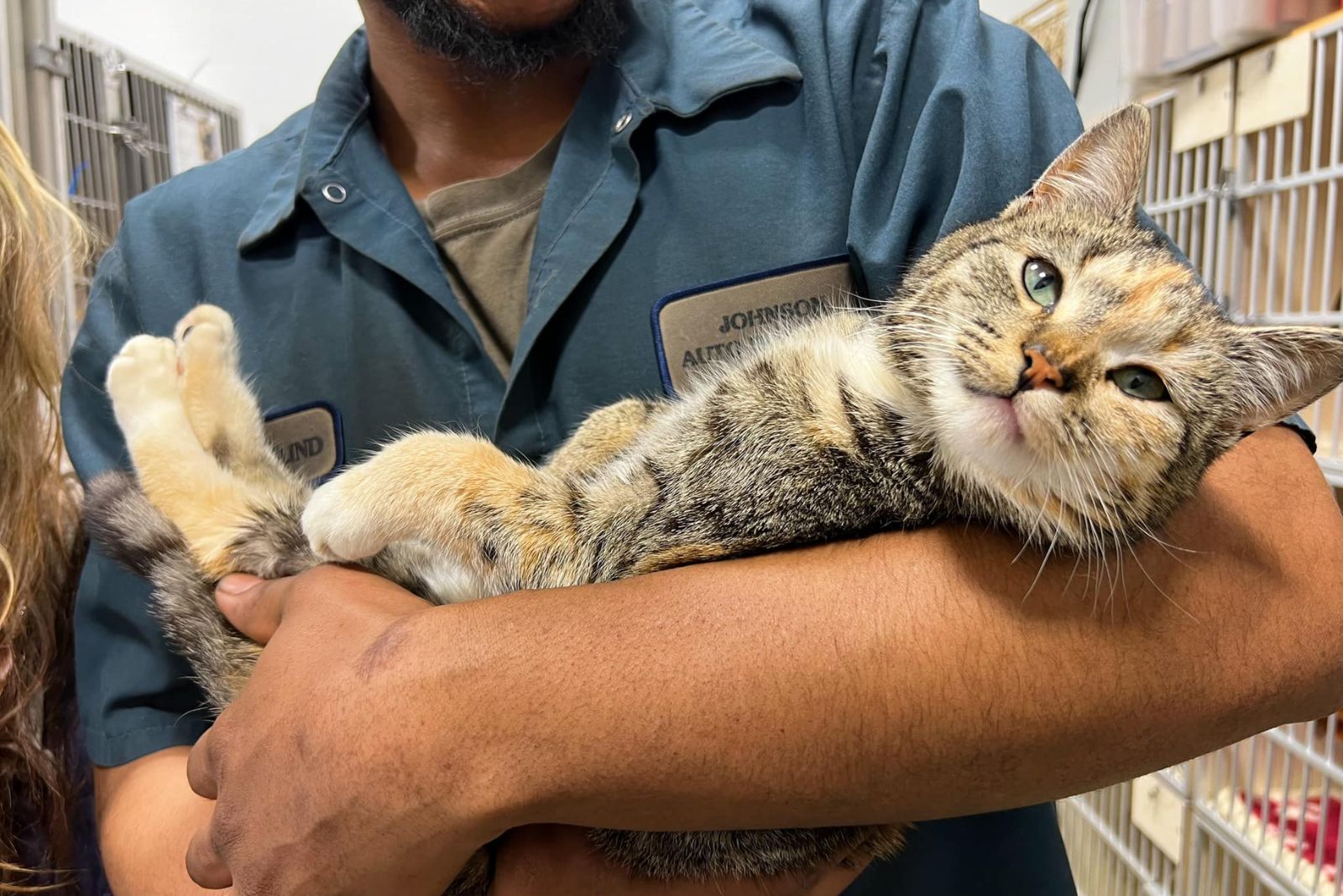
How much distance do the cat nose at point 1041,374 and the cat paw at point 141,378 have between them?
3.74ft

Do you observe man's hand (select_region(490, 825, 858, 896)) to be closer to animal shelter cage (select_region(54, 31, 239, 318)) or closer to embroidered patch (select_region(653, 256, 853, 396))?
embroidered patch (select_region(653, 256, 853, 396))

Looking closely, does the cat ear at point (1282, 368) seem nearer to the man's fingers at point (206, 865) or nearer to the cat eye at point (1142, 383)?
the cat eye at point (1142, 383)

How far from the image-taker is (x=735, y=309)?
1.15 m

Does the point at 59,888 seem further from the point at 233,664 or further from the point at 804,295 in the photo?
the point at 804,295

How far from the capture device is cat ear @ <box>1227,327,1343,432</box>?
77 centimetres

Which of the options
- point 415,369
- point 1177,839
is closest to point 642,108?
point 415,369

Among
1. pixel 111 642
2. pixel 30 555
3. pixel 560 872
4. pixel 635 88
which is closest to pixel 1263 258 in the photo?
pixel 635 88

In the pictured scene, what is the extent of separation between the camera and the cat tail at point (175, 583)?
1.11 meters

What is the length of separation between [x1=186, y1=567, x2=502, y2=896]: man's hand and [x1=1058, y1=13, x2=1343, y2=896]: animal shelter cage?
104cm

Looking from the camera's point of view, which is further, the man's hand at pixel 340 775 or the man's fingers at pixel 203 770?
the man's fingers at pixel 203 770

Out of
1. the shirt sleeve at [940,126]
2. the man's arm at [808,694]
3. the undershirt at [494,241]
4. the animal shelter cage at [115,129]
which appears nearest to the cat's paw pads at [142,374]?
the undershirt at [494,241]

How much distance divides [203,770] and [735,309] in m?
0.85

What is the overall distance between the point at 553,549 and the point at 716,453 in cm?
22

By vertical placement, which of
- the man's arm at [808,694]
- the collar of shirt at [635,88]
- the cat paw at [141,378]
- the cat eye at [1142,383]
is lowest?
the man's arm at [808,694]
